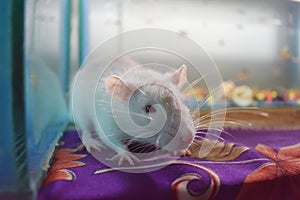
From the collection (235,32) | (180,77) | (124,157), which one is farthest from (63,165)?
(235,32)

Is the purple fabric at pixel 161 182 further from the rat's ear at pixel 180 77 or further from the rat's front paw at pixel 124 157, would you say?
the rat's ear at pixel 180 77

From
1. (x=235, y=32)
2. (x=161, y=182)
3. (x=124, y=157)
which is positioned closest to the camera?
(x=161, y=182)

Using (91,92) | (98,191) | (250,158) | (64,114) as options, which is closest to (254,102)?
(64,114)

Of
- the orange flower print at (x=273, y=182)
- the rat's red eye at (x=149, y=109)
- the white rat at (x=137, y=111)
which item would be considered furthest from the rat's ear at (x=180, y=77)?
the orange flower print at (x=273, y=182)

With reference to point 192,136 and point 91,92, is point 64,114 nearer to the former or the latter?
point 91,92

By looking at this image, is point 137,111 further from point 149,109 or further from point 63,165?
point 63,165

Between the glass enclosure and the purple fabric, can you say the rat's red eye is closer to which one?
the purple fabric
